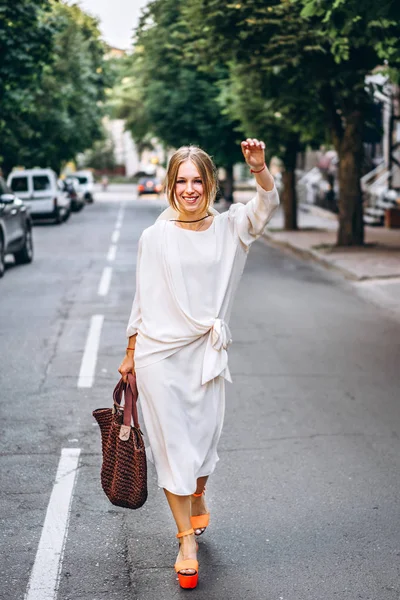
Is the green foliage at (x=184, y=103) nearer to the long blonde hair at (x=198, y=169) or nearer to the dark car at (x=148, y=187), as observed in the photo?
the dark car at (x=148, y=187)

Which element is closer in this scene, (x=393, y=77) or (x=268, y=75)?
(x=393, y=77)

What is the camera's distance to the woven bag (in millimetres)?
3975

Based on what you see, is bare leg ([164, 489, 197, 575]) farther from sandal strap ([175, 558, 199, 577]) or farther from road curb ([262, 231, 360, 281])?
road curb ([262, 231, 360, 281])

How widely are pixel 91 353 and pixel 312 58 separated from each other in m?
10.3

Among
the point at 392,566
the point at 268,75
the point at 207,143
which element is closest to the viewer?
the point at 392,566

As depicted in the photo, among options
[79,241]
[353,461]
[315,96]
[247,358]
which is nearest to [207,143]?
[79,241]

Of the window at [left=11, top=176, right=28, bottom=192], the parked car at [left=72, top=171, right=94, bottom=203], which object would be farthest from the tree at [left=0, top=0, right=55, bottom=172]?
the parked car at [left=72, top=171, right=94, bottom=203]

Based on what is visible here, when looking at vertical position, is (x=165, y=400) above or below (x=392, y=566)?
above

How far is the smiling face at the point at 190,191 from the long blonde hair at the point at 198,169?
2 cm

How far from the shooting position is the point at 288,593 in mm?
3918

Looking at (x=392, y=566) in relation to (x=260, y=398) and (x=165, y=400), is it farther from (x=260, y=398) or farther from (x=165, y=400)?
(x=260, y=398)

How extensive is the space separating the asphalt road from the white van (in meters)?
20.5

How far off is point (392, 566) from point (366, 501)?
0.90 meters

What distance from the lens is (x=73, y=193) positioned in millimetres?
40625
